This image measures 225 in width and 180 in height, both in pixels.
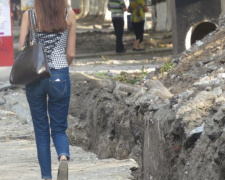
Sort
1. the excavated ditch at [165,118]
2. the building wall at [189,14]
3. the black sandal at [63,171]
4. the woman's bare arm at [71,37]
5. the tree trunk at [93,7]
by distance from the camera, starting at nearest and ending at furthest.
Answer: the excavated ditch at [165,118] < the black sandal at [63,171] < the woman's bare arm at [71,37] < the building wall at [189,14] < the tree trunk at [93,7]

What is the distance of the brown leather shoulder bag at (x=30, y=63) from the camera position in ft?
21.9

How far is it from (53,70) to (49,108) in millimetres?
366

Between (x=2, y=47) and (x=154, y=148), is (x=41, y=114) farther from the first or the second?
(x=2, y=47)

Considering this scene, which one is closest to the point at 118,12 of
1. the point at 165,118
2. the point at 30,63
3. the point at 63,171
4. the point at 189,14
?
the point at 189,14

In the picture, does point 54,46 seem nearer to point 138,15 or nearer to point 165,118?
point 165,118

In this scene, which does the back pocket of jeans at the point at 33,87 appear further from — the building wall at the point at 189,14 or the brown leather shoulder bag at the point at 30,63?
the building wall at the point at 189,14

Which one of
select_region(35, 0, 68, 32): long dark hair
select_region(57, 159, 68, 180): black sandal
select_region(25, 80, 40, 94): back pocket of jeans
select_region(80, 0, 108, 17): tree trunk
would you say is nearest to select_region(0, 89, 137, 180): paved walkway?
select_region(57, 159, 68, 180): black sandal

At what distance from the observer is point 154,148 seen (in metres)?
7.89

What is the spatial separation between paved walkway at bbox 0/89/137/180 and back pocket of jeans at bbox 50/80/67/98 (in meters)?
1.53

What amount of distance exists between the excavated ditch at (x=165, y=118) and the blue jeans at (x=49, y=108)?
1017 millimetres

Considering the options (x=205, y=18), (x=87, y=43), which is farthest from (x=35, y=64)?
(x=87, y=43)

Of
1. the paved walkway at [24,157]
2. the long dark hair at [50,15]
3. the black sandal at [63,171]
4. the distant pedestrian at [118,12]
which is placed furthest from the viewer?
the distant pedestrian at [118,12]

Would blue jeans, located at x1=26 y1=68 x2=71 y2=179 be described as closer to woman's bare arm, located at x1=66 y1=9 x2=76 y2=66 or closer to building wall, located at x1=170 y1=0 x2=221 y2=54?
woman's bare arm, located at x1=66 y1=9 x2=76 y2=66

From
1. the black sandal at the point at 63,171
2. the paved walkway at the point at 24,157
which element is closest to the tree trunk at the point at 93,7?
the paved walkway at the point at 24,157
